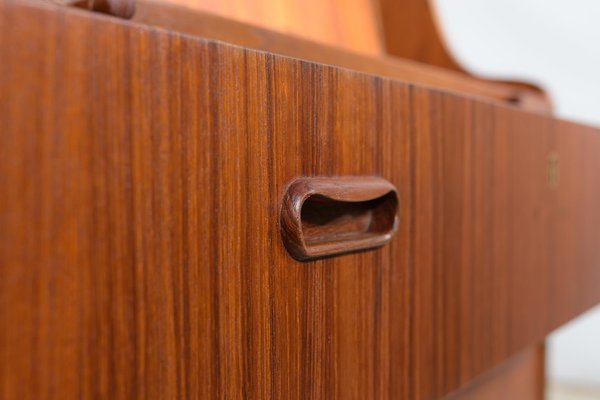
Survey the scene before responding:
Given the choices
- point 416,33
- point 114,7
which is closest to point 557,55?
point 416,33

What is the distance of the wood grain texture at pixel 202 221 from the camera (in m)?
0.20

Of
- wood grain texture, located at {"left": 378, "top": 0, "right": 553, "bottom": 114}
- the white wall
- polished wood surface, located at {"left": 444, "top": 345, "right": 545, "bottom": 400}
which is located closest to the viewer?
polished wood surface, located at {"left": 444, "top": 345, "right": 545, "bottom": 400}

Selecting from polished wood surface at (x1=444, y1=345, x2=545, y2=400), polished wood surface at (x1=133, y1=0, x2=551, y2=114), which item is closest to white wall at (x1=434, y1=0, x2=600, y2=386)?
polished wood surface at (x1=444, y1=345, x2=545, y2=400)

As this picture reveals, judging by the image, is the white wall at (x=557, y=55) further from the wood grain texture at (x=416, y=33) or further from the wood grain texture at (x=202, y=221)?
the wood grain texture at (x=202, y=221)

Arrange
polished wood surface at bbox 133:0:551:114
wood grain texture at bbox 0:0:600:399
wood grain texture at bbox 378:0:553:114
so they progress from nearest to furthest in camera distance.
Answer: wood grain texture at bbox 0:0:600:399
polished wood surface at bbox 133:0:551:114
wood grain texture at bbox 378:0:553:114

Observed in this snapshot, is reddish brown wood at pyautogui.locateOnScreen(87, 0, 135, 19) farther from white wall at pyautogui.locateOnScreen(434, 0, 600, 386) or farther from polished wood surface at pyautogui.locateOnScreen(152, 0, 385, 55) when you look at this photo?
white wall at pyautogui.locateOnScreen(434, 0, 600, 386)

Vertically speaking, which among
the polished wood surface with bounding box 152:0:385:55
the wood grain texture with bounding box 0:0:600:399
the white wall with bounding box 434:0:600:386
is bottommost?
the wood grain texture with bounding box 0:0:600:399

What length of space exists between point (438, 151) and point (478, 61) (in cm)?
123

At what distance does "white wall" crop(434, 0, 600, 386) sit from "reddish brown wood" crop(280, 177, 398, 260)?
117 cm

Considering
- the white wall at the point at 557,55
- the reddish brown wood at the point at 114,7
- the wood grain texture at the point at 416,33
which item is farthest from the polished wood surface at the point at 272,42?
the white wall at the point at 557,55

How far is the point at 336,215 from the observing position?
34cm

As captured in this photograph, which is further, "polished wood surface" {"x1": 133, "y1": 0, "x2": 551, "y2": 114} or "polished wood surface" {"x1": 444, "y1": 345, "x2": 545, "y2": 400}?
"polished wood surface" {"x1": 444, "y1": 345, "x2": 545, "y2": 400}

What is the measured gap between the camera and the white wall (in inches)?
57.9

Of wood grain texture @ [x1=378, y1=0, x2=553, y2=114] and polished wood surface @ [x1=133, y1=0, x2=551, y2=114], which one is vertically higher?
wood grain texture @ [x1=378, y1=0, x2=553, y2=114]
